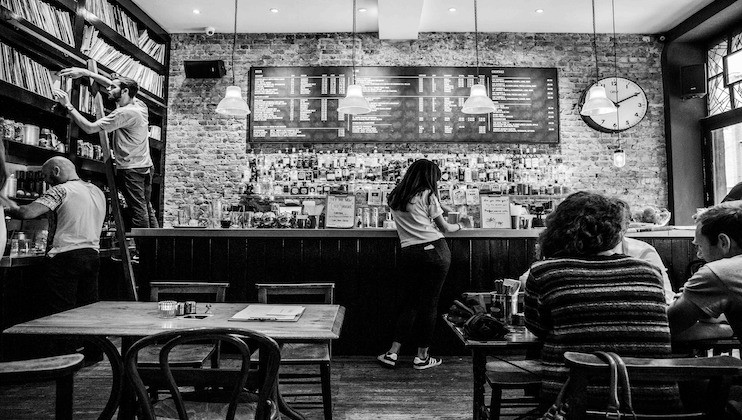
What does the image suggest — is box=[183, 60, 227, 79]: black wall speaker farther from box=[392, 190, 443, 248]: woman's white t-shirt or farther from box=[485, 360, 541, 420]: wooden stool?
box=[485, 360, 541, 420]: wooden stool

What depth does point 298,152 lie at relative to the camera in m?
6.75

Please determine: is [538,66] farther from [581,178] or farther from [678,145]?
[678,145]

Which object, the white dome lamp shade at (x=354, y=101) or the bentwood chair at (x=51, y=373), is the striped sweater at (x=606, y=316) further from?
the white dome lamp shade at (x=354, y=101)

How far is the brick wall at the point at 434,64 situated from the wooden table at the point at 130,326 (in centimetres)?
445

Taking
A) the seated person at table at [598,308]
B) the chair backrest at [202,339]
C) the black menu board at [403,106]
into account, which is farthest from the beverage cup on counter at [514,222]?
the chair backrest at [202,339]

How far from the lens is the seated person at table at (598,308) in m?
1.73

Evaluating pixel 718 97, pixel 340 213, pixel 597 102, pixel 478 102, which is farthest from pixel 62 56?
pixel 718 97

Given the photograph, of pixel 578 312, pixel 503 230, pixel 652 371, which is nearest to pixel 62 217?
pixel 503 230

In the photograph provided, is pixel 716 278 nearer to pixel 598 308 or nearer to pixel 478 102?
pixel 598 308

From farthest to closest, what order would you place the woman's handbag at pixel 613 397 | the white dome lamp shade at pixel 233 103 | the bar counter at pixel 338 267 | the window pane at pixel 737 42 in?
1. the window pane at pixel 737 42
2. the white dome lamp shade at pixel 233 103
3. the bar counter at pixel 338 267
4. the woman's handbag at pixel 613 397

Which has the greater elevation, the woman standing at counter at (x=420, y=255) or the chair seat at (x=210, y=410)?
the woman standing at counter at (x=420, y=255)

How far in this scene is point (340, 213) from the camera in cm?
474

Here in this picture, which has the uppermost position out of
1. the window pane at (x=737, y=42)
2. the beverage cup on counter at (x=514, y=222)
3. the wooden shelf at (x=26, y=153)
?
the window pane at (x=737, y=42)

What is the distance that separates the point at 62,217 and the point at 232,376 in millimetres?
2827
